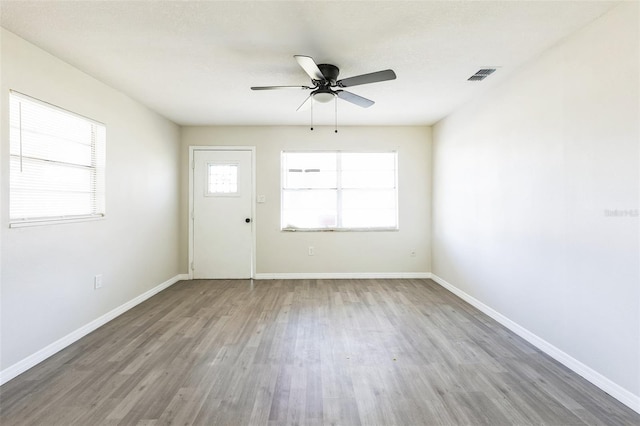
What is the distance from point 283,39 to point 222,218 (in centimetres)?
312

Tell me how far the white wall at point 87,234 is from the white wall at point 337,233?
0.75 meters

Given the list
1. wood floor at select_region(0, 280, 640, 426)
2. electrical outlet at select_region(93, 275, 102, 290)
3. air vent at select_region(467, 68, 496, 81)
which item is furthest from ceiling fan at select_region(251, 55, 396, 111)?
electrical outlet at select_region(93, 275, 102, 290)

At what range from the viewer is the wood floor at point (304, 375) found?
168 centimetres

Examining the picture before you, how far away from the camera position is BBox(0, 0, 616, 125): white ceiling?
6.10 feet

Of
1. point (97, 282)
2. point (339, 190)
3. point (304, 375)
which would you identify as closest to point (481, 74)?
point (339, 190)

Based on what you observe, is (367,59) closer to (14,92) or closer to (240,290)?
(14,92)

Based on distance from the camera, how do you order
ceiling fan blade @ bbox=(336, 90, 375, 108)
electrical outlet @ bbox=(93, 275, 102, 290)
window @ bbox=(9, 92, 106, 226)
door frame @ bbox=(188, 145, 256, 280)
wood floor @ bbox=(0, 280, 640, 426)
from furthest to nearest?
door frame @ bbox=(188, 145, 256, 280) < electrical outlet @ bbox=(93, 275, 102, 290) < ceiling fan blade @ bbox=(336, 90, 375, 108) < window @ bbox=(9, 92, 106, 226) < wood floor @ bbox=(0, 280, 640, 426)

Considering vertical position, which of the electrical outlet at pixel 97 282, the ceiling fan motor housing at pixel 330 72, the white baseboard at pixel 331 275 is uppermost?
the ceiling fan motor housing at pixel 330 72

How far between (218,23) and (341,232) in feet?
10.9

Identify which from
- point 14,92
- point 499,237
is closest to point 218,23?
point 14,92

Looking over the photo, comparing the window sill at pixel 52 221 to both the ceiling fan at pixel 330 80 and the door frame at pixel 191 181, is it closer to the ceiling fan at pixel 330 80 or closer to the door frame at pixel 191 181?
the door frame at pixel 191 181

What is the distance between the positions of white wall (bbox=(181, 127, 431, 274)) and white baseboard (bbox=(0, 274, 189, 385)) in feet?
4.43

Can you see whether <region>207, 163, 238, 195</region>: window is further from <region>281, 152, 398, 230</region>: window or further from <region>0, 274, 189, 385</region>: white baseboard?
<region>0, 274, 189, 385</region>: white baseboard

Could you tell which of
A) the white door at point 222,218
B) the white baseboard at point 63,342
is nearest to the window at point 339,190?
the white door at point 222,218
